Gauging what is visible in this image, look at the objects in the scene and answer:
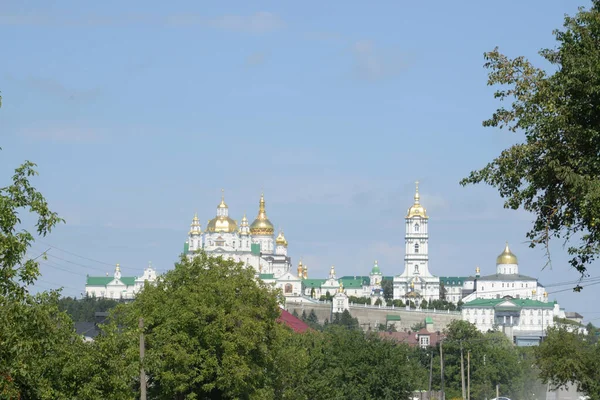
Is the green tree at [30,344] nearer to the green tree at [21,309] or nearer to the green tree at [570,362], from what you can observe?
the green tree at [21,309]

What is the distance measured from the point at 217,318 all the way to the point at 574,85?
86.0 ft

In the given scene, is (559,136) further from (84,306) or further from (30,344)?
(84,306)

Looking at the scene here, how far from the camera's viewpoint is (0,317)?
22.5 m

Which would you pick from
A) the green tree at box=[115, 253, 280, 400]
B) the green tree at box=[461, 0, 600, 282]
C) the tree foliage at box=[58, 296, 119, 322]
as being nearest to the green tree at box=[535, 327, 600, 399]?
the green tree at box=[115, 253, 280, 400]

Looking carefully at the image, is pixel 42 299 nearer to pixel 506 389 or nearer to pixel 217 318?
pixel 217 318

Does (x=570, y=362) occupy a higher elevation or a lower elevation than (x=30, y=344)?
higher

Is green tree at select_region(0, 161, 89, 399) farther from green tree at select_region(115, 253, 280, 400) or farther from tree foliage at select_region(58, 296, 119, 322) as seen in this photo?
tree foliage at select_region(58, 296, 119, 322)

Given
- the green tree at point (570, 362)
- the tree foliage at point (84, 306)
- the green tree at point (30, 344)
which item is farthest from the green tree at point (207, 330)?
the tree foliage at point (84, 306)

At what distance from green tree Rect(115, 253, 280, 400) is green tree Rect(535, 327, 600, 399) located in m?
14.9

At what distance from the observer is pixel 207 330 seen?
47.8 metres

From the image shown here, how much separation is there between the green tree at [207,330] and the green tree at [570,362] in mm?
14916

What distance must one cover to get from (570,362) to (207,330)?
19.3 meters

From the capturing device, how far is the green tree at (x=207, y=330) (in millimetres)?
46594

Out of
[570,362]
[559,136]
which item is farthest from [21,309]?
[570,362]
